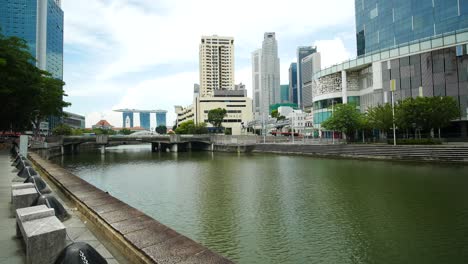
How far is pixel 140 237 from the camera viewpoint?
23.9 feet

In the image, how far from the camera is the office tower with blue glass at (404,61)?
1975 inches

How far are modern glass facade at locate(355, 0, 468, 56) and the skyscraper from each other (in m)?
137

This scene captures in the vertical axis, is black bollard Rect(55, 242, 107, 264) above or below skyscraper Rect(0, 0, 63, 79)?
below

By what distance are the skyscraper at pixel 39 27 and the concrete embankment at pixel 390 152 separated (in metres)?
137

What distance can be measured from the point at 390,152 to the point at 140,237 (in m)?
43.3

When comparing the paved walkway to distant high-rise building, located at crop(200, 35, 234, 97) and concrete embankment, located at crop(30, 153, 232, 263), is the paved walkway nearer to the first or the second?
concrete embankment, located at crop(30, 153, 232, 263)

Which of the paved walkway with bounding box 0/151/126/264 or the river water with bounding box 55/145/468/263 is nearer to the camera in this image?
the paved walkway with bounding box 0/151/126/264

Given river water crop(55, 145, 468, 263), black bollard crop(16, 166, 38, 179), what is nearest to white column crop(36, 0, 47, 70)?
river water crop(55, 145, 468, 263)

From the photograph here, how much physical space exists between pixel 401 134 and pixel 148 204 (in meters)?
53.2

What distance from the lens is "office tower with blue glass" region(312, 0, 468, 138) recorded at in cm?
5016

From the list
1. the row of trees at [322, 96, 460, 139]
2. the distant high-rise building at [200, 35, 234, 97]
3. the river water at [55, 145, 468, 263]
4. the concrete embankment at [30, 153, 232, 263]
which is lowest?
the river water at [55, 145, 468, 263]

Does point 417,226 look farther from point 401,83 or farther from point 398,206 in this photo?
point 401,83

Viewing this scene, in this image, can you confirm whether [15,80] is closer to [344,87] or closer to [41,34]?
[344,87]

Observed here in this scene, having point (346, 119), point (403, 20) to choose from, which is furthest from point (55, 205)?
point (403, 20)
